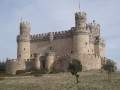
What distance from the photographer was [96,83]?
55.7 metres

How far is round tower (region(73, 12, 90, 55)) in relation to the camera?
82062 millimetres

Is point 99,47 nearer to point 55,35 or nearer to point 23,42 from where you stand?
point 55,35

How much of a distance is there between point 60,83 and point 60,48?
30246 mm

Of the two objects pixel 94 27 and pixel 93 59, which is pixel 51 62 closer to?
pixel 93 59

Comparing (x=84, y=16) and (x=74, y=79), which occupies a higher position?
(x=84, y=16)

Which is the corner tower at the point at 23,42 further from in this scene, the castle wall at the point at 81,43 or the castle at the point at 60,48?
the castle wall at the point at 81,43

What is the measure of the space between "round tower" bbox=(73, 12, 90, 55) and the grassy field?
1220cm

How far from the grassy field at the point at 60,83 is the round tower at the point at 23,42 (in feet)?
69.7

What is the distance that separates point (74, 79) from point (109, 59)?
999 inches

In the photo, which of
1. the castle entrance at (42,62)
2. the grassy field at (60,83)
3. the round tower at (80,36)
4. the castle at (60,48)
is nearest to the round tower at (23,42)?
the castle at (60,48)

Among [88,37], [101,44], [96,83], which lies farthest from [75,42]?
[96,83]

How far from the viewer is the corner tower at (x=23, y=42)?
89.3m

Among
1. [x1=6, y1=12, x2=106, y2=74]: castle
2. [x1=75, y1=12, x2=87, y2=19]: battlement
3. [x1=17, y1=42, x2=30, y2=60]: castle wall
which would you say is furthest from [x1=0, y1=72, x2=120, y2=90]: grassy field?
[x1=17, y1=42, x2=30, y2=60]: castle wall

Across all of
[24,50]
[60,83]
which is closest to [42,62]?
[24,50]
